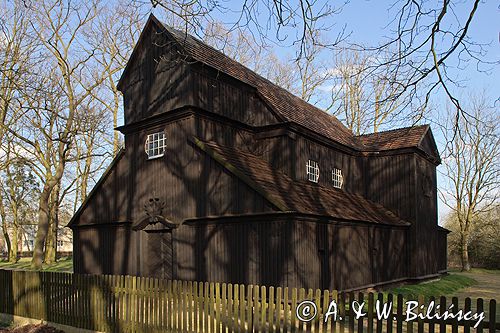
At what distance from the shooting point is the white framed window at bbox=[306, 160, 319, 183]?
68.2 feet

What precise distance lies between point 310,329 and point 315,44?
5075 mm

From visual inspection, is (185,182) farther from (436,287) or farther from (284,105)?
(436,287)

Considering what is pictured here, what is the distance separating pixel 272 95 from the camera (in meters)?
22.4

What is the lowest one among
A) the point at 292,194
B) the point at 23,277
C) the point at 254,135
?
the point at 23,277

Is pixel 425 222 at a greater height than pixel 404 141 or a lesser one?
lesser

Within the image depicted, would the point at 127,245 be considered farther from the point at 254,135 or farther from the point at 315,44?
the point at 315,44

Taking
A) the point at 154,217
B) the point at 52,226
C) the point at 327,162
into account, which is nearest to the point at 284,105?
the point at 327,162

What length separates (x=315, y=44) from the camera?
8.50 metres

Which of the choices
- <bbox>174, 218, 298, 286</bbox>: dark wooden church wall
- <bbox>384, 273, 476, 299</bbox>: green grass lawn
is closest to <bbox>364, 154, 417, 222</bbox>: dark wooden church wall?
<bbox>384, 273, 476, 299</bbox>: green grass lawn

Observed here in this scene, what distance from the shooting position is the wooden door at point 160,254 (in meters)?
17.6

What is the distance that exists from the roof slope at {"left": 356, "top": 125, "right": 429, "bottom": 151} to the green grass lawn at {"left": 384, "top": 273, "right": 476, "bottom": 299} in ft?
Result: 23.8

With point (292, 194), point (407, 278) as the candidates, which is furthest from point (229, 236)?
point (407, 278)

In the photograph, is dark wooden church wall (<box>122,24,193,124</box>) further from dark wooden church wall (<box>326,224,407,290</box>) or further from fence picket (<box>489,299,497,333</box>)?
fence picket (<box>489,299,497,333</box>)

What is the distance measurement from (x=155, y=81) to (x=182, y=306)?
1166 cm
